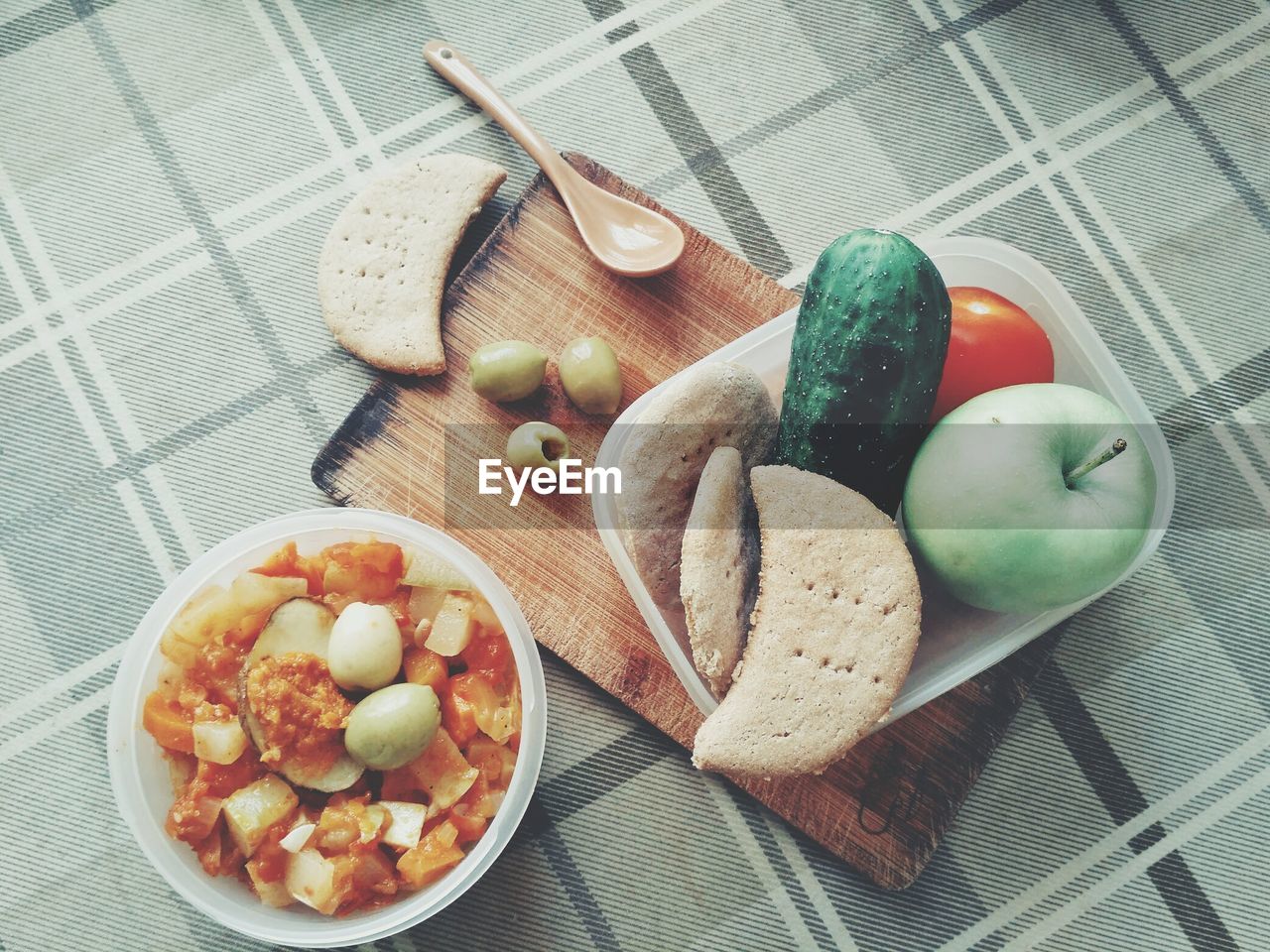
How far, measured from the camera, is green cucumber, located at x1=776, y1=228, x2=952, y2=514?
75 centimetres

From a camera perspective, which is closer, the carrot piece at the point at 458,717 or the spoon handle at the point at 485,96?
the carrot piece at the point at 458,717

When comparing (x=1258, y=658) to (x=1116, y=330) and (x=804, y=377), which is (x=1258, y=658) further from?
(x=804, y=377)

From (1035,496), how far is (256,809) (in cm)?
64

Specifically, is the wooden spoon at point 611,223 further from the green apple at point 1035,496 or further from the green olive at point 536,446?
the green apple at point 1035,496

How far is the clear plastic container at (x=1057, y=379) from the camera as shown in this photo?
83 centimetres

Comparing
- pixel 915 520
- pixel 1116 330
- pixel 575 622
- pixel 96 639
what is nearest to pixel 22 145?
pixel 96 639

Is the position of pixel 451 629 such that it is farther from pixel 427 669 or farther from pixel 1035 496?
pixel 1035 496

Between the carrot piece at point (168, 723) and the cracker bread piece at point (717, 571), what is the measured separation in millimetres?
410

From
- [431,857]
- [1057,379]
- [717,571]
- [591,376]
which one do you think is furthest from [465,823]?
[1057,379]

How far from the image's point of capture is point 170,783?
799 mm

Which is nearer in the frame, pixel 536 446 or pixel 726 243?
pixel 536 446

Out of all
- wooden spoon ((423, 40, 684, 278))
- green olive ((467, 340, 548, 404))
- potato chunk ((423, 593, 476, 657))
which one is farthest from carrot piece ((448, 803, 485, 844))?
wooden spoon ((423, 40, 684, 278))

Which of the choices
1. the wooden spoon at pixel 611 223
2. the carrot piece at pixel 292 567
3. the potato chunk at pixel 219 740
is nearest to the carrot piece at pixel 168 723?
the potato chunk at pixel 219 740

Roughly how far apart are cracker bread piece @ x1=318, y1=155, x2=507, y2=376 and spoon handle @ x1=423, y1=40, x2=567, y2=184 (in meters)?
0.04
